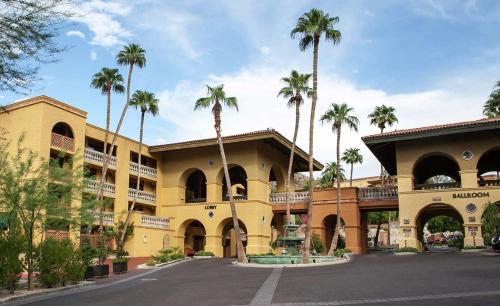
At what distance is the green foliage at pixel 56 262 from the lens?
18.9 meters

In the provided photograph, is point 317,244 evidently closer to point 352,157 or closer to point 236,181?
point 236,181

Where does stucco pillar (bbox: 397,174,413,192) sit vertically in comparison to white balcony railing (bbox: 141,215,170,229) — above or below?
above

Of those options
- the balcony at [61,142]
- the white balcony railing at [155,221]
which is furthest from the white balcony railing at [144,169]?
the balcony at [61,142]

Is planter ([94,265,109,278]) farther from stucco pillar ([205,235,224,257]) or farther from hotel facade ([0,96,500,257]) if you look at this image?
stucco pillar ([205,235,224,257])

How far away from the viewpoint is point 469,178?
110 ft

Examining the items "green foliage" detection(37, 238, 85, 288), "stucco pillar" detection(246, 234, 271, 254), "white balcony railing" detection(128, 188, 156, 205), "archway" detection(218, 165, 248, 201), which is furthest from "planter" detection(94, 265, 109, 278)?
"archway" detection(218, 165, 248, 201)

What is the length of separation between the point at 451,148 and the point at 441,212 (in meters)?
8.42

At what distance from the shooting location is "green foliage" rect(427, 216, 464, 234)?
84.9 m

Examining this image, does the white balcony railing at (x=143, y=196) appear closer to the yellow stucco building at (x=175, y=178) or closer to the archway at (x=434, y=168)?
the yellow stucco building at (x=175, y=178)

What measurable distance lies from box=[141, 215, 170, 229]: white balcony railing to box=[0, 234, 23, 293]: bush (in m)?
20.6

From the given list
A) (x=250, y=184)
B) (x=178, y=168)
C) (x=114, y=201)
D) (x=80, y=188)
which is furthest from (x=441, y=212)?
(x=80, y=188)

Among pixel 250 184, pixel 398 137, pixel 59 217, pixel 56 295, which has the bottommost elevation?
pixel 56 295

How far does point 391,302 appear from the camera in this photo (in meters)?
12.0

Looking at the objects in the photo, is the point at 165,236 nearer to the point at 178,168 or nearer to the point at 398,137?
the point at 178,168
